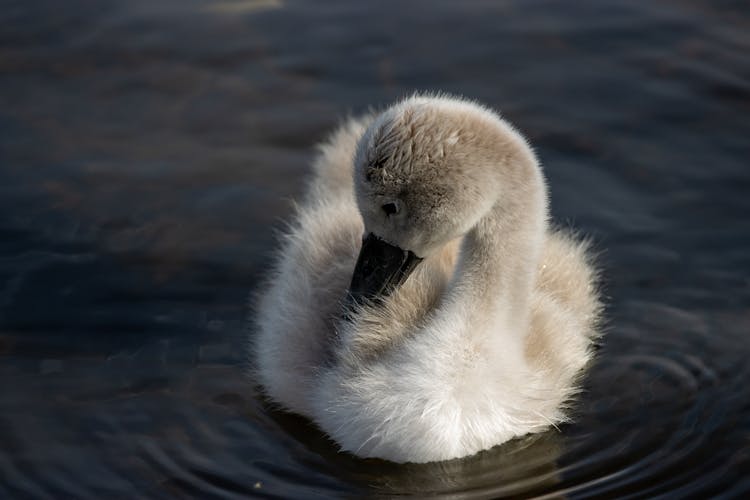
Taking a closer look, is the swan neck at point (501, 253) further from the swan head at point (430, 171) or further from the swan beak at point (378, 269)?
the swan beak at point (378, 269)

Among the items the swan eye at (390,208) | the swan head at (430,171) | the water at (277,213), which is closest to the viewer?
the swan head at (430,171)

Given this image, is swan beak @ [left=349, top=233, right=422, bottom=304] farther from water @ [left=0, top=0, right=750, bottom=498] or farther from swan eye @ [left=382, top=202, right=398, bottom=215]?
water @ [left=0, top=0, right=750, bottom=498]

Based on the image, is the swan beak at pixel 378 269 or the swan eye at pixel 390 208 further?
the swan beak at pixel 378 269

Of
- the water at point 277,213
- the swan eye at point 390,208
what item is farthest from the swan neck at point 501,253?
the water at point 277,213

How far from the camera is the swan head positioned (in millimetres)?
4883

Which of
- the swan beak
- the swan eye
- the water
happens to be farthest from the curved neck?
the water

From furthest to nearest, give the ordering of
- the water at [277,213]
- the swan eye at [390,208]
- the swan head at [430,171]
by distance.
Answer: the water at [277,213] < the swan eye at [390,208] < the swan head at [430,171]

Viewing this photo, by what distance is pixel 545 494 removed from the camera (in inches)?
199

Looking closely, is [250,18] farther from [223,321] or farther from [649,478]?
[649,478]

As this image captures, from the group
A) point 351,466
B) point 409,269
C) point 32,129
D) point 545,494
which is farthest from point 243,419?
point 32,129

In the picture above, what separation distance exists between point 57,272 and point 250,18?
9.20 ft

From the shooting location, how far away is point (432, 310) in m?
5.29

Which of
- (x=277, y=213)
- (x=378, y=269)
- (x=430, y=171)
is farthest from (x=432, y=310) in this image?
(x=277, y=213)

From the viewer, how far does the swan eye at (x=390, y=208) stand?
16.4 ft
